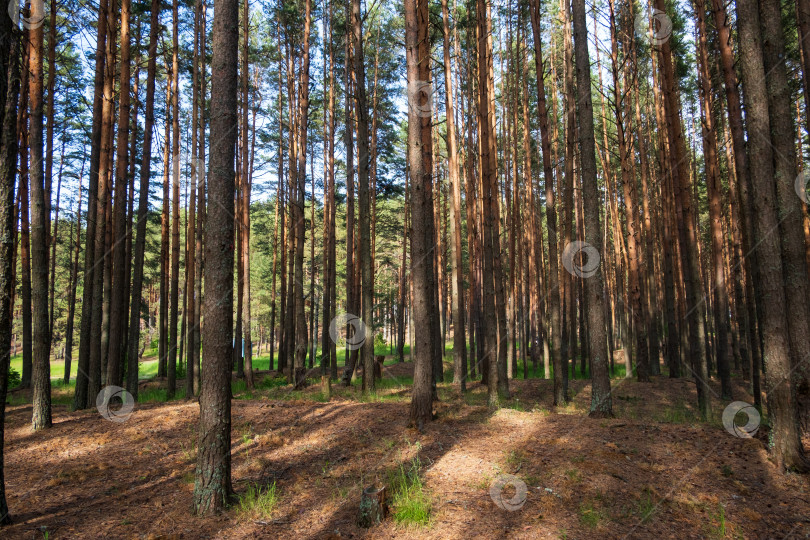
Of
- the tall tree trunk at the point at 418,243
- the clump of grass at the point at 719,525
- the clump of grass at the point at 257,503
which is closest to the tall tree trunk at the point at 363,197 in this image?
the tall tree trunk at the point at 418,243

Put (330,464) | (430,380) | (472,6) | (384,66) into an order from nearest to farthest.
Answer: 1. (330,464)
2. (430,380)
3. (472,6)
4. (384,66)

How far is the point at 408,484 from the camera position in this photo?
17.6 ft

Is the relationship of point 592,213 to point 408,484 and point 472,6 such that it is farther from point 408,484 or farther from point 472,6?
point 472,6

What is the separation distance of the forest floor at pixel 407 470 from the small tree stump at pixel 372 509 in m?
0.08

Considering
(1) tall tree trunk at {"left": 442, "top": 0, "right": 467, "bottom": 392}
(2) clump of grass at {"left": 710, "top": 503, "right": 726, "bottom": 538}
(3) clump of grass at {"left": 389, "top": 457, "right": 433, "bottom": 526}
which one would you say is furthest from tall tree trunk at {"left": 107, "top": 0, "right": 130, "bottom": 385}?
(2) clump of grass at {"left": 710, "top": 503, "right": 726, "bottom": 538}

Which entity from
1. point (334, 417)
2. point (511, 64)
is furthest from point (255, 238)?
point (334, 417)

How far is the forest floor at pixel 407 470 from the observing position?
448 centimetres

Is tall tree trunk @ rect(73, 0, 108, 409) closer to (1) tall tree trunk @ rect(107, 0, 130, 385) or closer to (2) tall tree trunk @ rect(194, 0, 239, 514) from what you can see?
(1) tall tree trunk @ rect(107, 0, 130, 385)

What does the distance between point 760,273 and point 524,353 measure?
15238 mm

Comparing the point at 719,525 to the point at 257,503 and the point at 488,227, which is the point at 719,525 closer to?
the point at 257,503

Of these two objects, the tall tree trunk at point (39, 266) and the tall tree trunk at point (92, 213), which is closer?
the tall tree trunk at point (39, 266)

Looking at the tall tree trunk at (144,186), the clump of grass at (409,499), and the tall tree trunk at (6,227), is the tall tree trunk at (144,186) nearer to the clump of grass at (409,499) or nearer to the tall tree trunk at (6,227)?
the tall tree trunk at (6,227)

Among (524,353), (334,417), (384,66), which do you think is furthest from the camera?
(384,66)

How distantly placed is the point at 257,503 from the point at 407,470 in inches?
74.9
